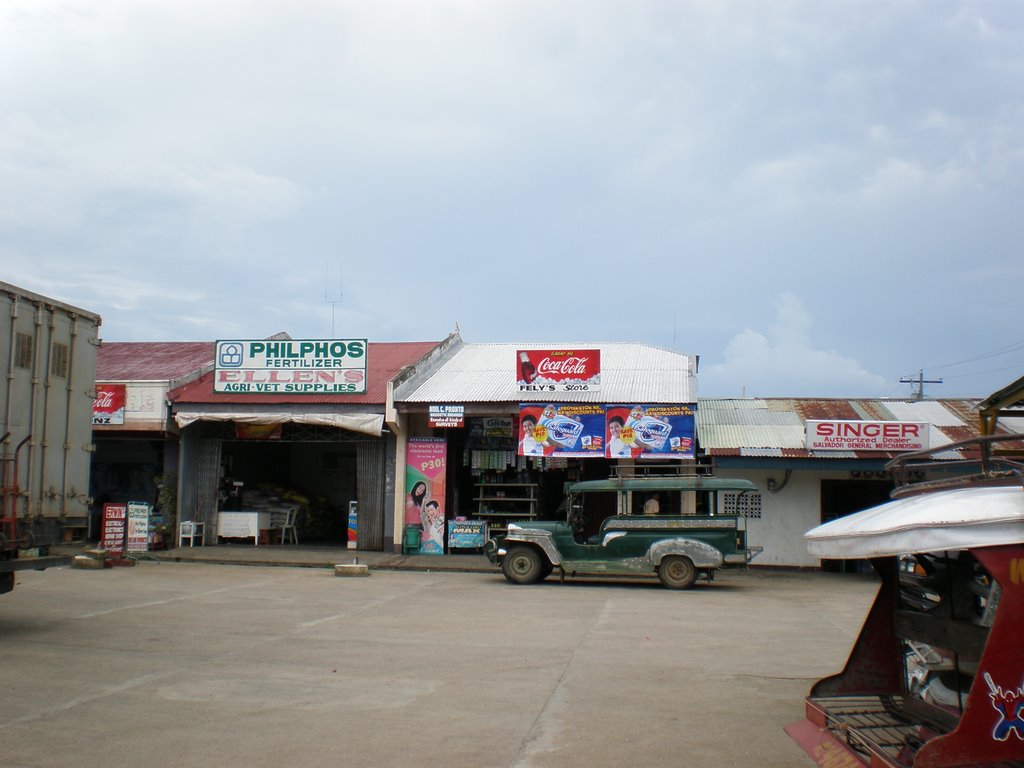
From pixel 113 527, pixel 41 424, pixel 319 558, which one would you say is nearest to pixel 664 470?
pixel 319 558

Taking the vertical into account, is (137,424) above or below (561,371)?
below

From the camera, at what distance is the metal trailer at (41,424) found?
9.92m

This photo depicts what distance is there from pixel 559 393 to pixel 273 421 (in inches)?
276

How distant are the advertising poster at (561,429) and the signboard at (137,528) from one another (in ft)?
28.6

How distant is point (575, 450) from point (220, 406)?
875 centimetres

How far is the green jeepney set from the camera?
16797mm

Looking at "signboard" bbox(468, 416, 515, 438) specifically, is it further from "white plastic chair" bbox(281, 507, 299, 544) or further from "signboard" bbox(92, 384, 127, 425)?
"signboard" bbox(92, 384, 127, 425)

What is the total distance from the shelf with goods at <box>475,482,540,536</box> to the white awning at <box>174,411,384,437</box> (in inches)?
130

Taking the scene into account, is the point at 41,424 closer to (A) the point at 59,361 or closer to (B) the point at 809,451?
(A) the point at 59,361

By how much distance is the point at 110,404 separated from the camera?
22.2 meters

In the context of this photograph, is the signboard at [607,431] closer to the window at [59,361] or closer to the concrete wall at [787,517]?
the concrete wall at [787,517]

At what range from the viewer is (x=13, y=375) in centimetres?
1009

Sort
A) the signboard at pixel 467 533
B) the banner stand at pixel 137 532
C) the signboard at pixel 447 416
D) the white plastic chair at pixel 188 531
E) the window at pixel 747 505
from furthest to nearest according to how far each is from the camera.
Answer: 1. the white plastic chair at pixel 188 531
2. the signboard at pixel 467 533
3. the window at pixel 747 505
4. the signboard at pixel 447 416
5. the banner stand at pixel 137 532

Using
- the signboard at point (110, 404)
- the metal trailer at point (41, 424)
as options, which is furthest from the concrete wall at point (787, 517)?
the signboard at point (110, 404)
